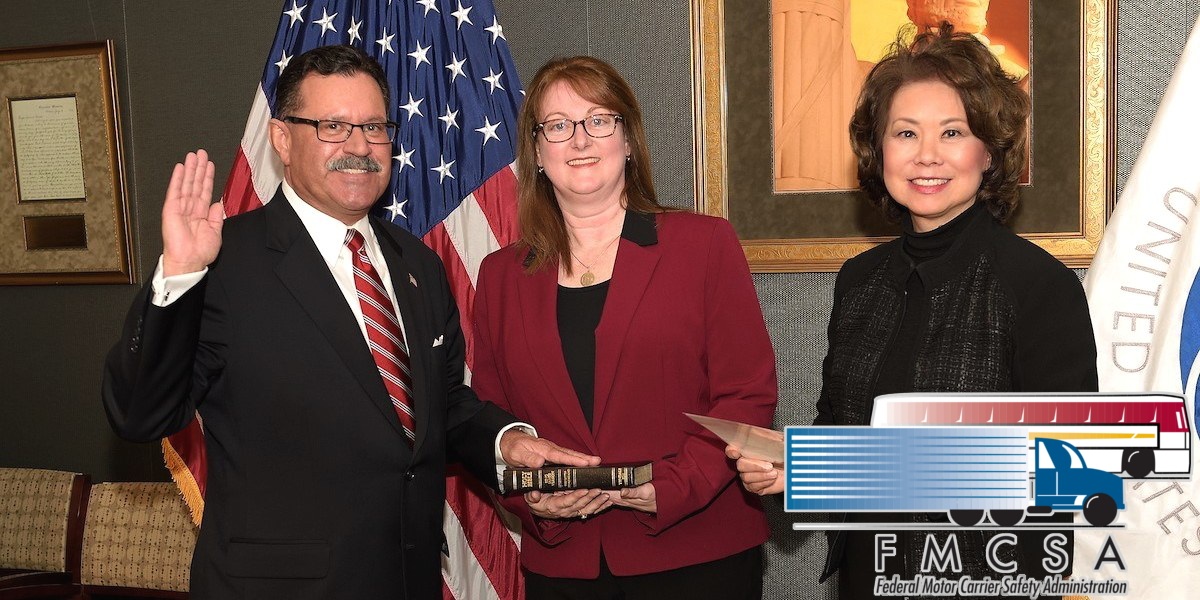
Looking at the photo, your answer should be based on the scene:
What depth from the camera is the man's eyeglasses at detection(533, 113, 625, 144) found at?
8.96ft

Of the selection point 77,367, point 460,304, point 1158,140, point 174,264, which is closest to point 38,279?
point 77,367

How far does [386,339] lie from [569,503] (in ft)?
2.10

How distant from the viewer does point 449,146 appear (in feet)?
12.6

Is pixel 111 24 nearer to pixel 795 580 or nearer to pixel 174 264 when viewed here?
pixel 174 264

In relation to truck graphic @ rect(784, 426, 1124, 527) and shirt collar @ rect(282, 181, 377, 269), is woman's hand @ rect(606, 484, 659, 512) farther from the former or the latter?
shirt collar @ rect(282, 181, 377, 269)

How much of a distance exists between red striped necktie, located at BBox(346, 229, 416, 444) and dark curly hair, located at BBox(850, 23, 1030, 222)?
1327 millimetres

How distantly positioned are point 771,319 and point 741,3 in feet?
4.09

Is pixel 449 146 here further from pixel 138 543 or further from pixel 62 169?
pixel 138 543

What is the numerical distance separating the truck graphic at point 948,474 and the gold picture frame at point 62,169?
152 inches

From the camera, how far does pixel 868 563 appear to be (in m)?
2.23

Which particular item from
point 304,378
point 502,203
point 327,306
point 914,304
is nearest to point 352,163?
point 327,306

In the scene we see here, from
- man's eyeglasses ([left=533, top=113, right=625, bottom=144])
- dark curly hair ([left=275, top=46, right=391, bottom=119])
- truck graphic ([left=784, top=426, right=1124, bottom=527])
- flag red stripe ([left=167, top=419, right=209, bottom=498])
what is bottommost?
flag red stripe ([left=167, top=419, right=209, bottom=498])

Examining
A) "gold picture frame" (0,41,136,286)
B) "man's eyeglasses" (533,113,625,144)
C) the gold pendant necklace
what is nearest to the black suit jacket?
the gold pendant necklace

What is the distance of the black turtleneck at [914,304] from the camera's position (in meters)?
2.14
